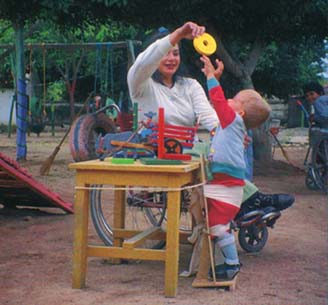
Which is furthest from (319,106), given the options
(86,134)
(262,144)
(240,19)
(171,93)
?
(171,93)

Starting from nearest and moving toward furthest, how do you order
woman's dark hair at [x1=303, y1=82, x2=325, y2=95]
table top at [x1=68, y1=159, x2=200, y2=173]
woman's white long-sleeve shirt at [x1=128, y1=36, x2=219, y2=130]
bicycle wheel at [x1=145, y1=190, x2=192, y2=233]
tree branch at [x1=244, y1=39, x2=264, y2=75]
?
table top at [x1=68, y1=159, x2=200, y2=173] → woman's white long-sleeve shirt at [x1=128, y1=36, x2=219, y2=130] → bicycle wheel at [x1=145, y1=190, x2=192, y2=233] → woman's dark hair at [x1=303, y1=82, x2=325, y2=95] → tree branch at [x1=244, y1=39, x2=264, y2=75]

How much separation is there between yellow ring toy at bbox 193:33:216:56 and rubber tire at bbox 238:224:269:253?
1.57m

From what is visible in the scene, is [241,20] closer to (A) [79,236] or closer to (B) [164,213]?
(B) [164,213]

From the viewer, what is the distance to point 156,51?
173 inches

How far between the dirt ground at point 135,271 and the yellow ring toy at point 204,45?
4.54 feet

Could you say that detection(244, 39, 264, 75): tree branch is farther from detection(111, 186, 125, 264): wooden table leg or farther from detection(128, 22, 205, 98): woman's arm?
detection(128, 22, 205, 98): woman's arm

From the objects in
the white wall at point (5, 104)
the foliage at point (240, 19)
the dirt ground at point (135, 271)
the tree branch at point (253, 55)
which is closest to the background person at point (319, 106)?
the foliage at point (240, 19)

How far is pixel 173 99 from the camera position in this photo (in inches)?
195

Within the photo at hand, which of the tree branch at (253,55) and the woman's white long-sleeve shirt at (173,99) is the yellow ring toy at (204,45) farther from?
the tree branch at (253,55)

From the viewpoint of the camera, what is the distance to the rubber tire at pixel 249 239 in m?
5.40

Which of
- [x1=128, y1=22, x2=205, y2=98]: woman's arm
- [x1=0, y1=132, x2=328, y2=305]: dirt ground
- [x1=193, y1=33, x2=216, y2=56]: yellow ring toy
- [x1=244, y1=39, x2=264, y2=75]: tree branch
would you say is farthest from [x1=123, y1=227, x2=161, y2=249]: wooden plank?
[x1=244, y1=39, x2=264, y2=75]: tree branch

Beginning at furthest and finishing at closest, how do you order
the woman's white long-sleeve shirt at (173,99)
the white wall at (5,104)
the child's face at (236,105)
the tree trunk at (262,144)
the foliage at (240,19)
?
the white wall at (5,104) → the tree trunk at (262,144) → the foliage at (240,19) → the woman's white long-sleeve shirt at (173,99) → the child's face at (236,105)

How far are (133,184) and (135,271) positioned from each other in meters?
0.88

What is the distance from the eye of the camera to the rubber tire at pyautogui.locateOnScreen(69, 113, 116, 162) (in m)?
11.1
